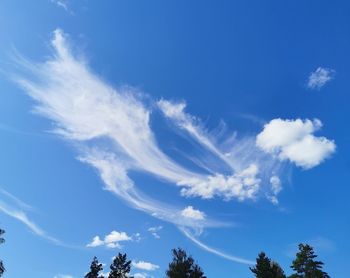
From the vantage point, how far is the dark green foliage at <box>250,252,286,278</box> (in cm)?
4981

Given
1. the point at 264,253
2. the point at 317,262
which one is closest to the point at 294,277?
the point at 317,262

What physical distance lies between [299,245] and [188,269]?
1543 centimetres

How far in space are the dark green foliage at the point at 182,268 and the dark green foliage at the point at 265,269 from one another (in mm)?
7779

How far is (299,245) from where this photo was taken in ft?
156

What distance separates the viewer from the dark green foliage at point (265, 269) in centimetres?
4981

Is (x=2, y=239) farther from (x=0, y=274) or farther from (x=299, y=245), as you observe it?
(x=299, y=245)

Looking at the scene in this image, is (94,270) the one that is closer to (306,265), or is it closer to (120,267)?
(120,267)

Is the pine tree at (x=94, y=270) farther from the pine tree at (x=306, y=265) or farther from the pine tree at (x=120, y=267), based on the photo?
the pine tree at (x=306, y=265)

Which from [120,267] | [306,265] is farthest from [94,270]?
[306,265]

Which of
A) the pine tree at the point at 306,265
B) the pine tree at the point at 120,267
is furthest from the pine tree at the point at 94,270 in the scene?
the pine tree at the point at 306,265

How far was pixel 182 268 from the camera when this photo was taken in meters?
50.8

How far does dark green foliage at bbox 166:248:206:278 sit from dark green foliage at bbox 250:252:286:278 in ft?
25.5

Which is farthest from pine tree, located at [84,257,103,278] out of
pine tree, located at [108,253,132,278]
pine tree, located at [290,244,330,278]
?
pine tree, located at [290,244,330,278]

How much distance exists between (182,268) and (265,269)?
11436 millimetres
